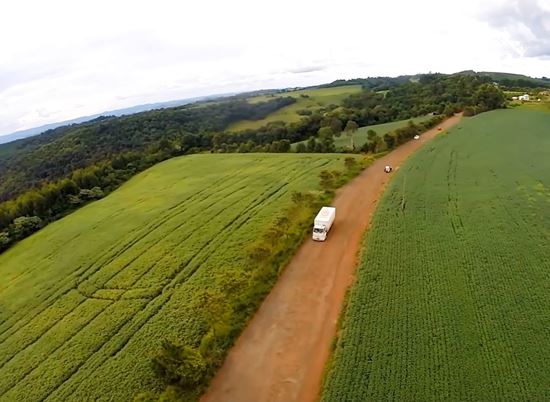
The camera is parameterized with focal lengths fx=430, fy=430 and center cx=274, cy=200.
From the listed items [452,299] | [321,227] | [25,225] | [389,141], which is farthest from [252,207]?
[389,141]

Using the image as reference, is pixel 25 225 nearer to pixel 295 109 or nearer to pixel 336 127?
pixel 336 127

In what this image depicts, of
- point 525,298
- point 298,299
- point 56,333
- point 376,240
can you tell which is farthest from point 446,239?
point 56,333

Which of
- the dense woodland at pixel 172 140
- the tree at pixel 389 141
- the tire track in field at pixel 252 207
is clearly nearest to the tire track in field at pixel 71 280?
the tire track in field at pixel 252 207

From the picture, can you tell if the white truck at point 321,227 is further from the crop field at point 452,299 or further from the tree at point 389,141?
the tree at point 389,141

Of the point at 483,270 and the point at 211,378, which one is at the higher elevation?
the point at 483,270

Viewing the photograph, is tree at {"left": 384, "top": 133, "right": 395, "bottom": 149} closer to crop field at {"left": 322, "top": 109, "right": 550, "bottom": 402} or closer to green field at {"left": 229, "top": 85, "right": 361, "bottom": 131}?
crop field at {"left": 322, "top": 109, "right": 550, "bottom": 402}

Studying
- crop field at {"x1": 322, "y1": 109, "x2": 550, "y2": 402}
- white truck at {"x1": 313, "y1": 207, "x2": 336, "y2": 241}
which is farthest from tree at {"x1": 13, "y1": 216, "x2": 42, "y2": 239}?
crop field at {"x1": 322, "y1": 109, "x2": 550, "y2": 402}

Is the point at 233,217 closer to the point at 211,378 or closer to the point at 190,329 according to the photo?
the point at 190,329
